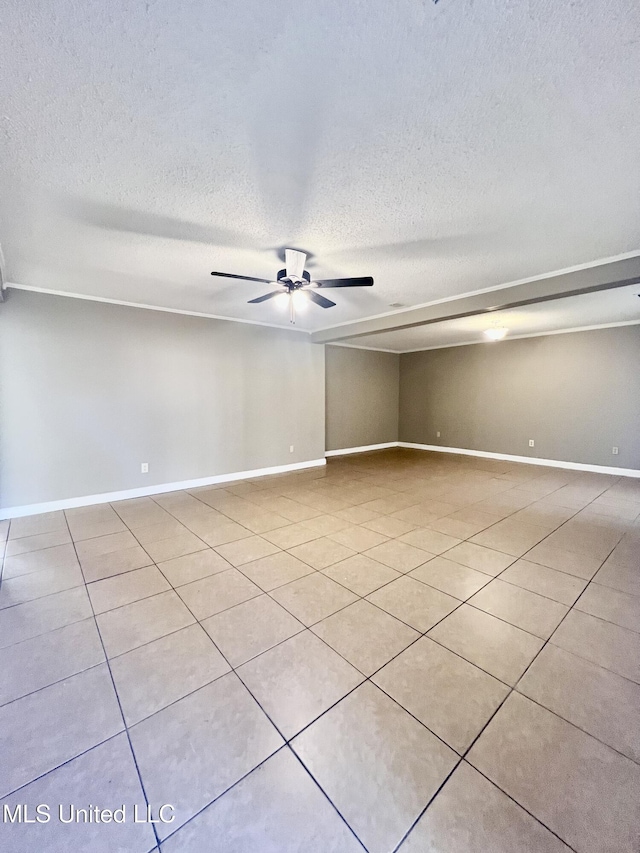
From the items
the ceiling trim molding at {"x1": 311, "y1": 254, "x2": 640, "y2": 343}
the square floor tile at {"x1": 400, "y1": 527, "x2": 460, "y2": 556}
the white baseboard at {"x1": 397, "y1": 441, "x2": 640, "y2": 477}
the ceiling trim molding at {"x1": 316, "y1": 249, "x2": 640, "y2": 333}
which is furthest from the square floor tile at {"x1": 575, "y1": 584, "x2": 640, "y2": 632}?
the white baseboard at {"x1": 397, "y1": 441, "x2": 640, "y2": 477}

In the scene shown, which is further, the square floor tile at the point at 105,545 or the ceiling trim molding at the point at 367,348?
the ceiling trim molding at the point at 367,348

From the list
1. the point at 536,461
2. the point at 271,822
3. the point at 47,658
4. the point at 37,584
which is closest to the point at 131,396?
the point at 37,584

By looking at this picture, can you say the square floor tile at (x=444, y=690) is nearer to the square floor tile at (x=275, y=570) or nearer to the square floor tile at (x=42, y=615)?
the square floor tile at (x=275, y=570)

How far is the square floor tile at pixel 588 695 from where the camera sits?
1.36 m

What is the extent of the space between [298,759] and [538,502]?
4.15m

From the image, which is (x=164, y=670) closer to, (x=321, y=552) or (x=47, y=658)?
(x=47, y=658)

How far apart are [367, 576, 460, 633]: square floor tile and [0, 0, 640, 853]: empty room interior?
20 mm

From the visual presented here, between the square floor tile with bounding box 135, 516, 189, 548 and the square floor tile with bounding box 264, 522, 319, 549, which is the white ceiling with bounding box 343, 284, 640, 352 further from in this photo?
the square floor tile with bounding box 135, 516, 189, 548

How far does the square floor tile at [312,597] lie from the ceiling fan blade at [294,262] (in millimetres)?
2393

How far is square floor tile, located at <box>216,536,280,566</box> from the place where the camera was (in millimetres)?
2766

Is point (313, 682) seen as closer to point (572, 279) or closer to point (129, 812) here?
point (129, 812)

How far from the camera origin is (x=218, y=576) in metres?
2.49

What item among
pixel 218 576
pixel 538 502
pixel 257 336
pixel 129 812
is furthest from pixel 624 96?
pixel 257 336

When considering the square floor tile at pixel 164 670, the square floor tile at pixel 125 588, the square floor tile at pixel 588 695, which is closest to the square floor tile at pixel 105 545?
the square floor tile at pixel 125 588
